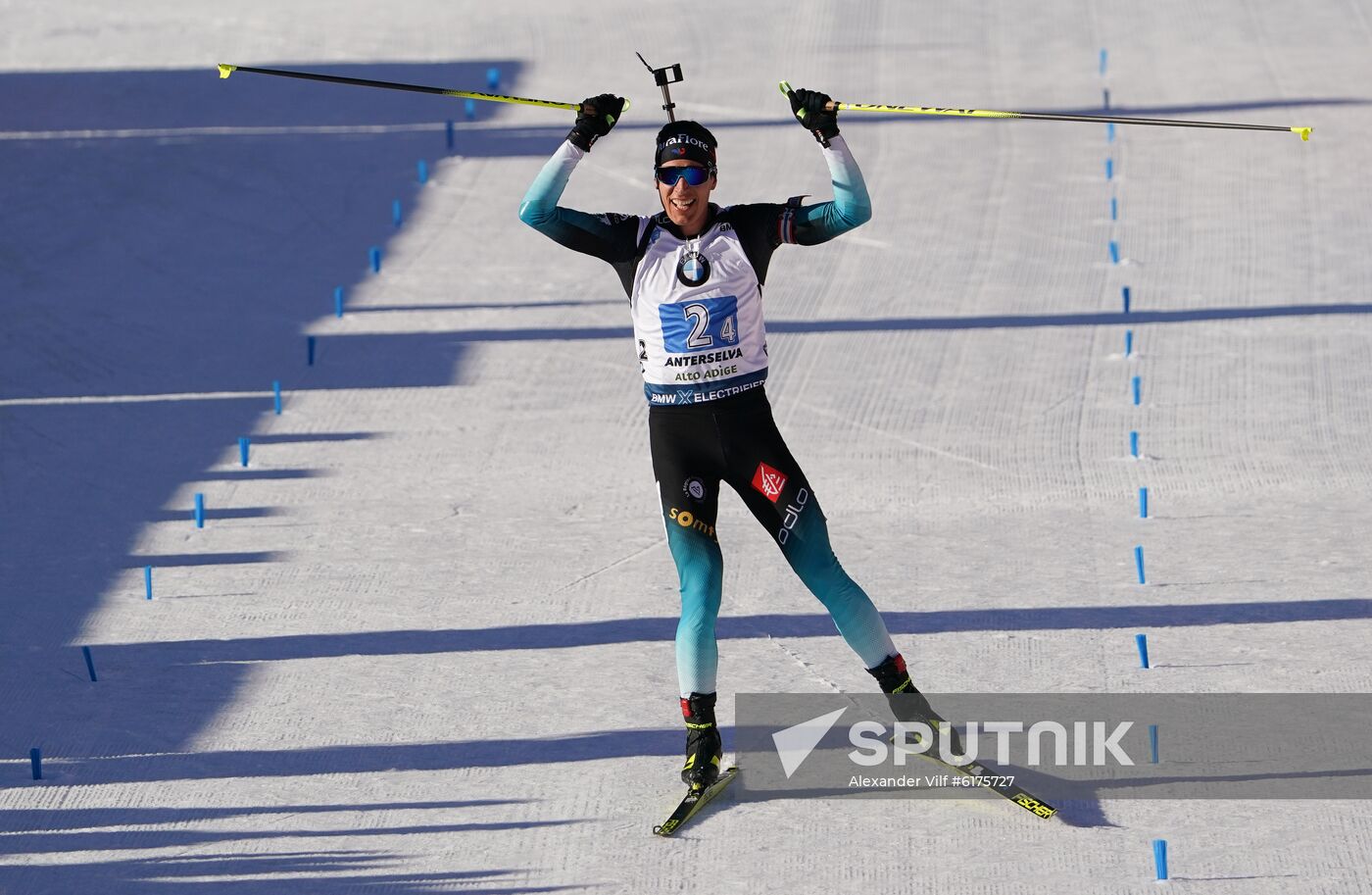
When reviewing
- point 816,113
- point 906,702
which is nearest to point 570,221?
point 816,113

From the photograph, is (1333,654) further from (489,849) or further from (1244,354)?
(1244,354)

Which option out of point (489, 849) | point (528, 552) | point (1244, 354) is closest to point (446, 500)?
point (528, 552)

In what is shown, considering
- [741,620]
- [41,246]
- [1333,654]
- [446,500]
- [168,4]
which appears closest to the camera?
[1333,654]

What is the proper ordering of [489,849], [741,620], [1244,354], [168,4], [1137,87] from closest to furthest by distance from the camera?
[489,849] < [741,620] < [1244,354] < [1137,87] < [168,4]

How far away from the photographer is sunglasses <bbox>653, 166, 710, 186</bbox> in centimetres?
643

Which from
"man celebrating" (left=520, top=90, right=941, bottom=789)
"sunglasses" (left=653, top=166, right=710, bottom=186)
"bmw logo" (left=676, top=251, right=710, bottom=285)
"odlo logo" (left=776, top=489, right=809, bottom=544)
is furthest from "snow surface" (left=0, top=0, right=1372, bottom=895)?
"sunglasses" (left=653, top=166, right=710, bottom=186)

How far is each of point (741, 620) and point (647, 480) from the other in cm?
197

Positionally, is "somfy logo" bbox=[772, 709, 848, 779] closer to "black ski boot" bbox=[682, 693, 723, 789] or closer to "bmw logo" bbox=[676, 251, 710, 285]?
"black ski boot" bbox=[682, 693, 723, 789]

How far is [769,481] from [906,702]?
0.83 meters

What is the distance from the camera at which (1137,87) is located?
17.6 m

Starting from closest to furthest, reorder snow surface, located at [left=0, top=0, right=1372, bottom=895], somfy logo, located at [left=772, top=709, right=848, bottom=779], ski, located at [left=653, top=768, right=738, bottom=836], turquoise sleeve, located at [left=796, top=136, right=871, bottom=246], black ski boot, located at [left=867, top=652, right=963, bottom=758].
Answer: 1. ski, located at [left=653, top=768, right=738, bottom=836]
2. snow surface, located at [left=0, top=0, right=1372, bottom=895]
3. turquoise sleeve, located at [left=796, top=136, right=871, bottom=246]
4. black ski boot, located at [left=867, top=652, right=963, bottom=758]
5. somfy logo, located at [left=772, top=709, right=848, bottom=779]

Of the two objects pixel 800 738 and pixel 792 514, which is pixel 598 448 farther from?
pixel 792 514

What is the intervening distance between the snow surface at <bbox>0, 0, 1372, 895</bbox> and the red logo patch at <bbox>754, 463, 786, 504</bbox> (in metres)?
0.96

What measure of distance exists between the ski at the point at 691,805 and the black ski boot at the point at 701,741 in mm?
34
